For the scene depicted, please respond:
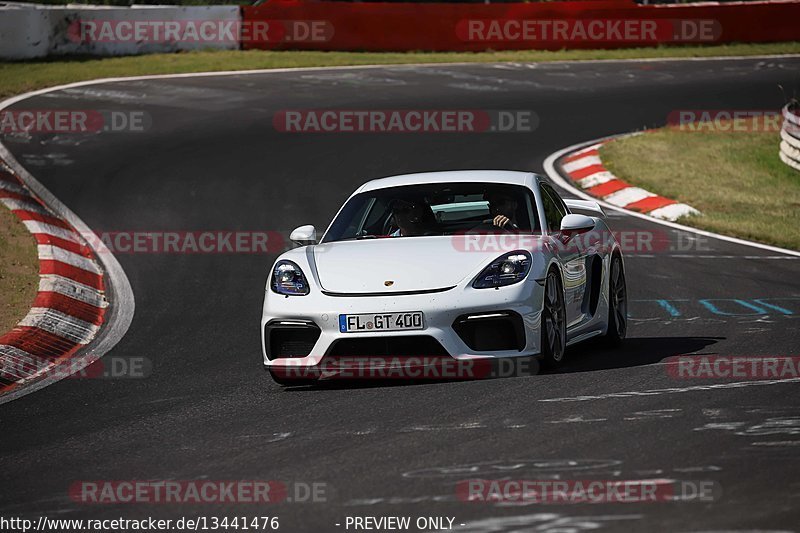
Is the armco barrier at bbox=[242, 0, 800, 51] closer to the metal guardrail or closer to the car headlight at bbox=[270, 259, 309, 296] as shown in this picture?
the metal guardrail

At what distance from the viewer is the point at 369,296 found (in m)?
7.64

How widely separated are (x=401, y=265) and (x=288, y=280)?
2.30 ft

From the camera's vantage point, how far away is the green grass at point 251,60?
23516 millimetres

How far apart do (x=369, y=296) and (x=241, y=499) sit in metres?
2.56

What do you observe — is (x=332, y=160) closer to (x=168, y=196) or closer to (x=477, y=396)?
(x=168, y=196)

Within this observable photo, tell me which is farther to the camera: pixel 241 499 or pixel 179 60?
pixel 179 60

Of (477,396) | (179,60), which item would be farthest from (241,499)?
(179,60)

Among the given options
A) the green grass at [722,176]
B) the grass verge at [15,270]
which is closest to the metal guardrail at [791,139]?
the green grass at [722,176]

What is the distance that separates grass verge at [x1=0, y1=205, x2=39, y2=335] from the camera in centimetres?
1020

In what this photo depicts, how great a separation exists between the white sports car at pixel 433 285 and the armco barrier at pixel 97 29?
17.3 m

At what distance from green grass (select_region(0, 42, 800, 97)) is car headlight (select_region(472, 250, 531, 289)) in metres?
15.6

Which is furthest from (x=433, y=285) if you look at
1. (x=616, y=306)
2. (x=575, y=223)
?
(x=616, y=306)

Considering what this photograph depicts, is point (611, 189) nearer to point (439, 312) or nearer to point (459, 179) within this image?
point (459, 179)

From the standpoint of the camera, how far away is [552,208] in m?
9.14
